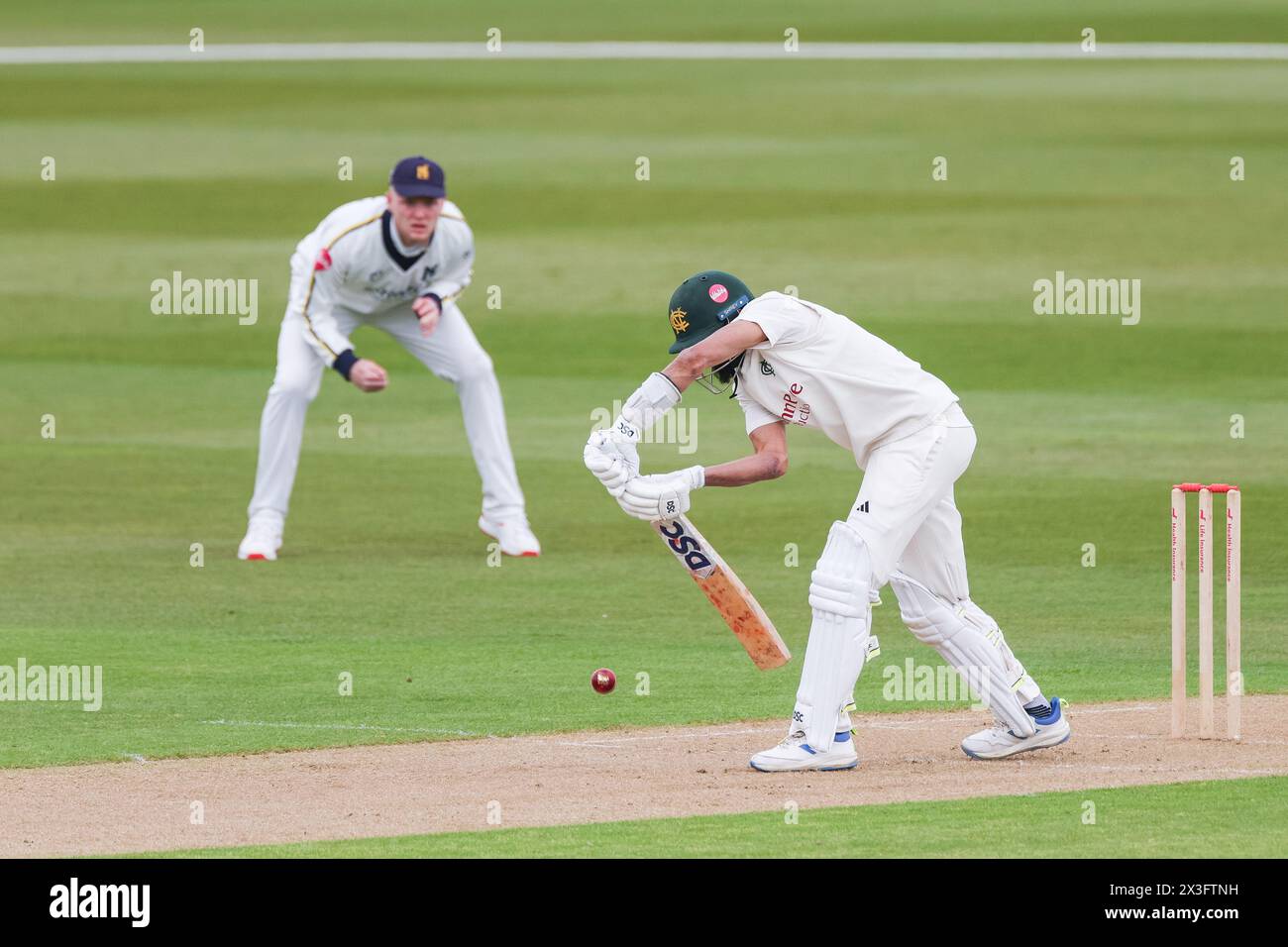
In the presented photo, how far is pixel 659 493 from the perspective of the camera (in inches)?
329

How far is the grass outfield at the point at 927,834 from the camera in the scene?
709 cm

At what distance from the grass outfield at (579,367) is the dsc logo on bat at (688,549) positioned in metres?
1.27

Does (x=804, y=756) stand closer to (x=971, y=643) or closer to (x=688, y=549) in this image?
(x=971, y=643)

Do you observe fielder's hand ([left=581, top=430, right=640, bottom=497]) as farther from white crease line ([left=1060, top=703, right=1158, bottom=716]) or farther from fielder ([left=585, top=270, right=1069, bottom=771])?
white crease line ([left=1060, top=703, right=1158, bottom=716])

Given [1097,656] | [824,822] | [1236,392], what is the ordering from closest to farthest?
1. [824,822]
2. [1097,656]
3. [1236,392]

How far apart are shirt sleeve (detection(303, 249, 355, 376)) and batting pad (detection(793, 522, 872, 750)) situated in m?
6.49

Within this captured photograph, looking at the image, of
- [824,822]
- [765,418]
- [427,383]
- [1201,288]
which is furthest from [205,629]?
[1201,288]

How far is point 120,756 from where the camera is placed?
9.20 m

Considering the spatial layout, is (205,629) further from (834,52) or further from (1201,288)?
(834,52)

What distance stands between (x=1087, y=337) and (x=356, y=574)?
523 inches

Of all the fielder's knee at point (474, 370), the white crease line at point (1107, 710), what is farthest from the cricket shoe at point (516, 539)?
the white crease line at point (1107, 710)

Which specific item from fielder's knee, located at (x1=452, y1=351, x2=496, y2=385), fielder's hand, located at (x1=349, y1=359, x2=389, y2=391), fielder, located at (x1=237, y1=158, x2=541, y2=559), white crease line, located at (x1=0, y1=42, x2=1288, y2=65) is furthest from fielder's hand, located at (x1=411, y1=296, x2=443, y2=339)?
white crease line, located at (x1=0, y1=42, x2=1288, y2=65)

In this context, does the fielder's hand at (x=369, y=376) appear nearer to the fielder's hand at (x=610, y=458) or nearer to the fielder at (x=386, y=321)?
the fielder at (x=386, y=321)

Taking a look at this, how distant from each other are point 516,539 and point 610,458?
6.67 m
